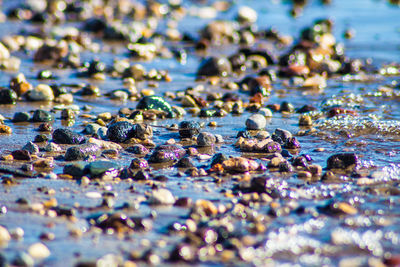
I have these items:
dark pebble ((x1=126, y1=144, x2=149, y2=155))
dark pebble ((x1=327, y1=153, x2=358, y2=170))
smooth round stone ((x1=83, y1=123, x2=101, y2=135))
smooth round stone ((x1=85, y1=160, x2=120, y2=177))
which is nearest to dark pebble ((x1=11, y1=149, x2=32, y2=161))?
smooth round stone ((x1=85, y1=160, x2=120, y2=177))

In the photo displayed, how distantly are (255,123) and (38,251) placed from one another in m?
3.31

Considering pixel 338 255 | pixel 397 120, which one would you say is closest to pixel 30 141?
pixel 338 255

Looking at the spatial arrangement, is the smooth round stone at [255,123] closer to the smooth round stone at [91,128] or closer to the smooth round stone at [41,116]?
the smooth round stone at [91,128]

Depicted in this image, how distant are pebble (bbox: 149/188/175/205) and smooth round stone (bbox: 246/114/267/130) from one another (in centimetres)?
225

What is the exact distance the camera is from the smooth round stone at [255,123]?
5949 mm

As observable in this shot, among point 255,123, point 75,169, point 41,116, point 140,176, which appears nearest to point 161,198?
point 140,176

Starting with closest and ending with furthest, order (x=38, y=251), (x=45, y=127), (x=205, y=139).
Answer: (x=38, y=251), (x=205, y=139), (x=45, y=127)

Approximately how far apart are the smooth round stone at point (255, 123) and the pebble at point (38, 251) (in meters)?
3.26

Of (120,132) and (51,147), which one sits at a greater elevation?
(120,132)

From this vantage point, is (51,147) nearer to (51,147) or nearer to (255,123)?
(51,147)

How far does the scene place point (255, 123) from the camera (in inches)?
234

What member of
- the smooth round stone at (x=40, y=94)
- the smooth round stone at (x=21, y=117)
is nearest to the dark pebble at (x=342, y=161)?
the smooth round stone at (x=21, y=117)

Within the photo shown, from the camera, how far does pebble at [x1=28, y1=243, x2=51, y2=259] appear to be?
303 centimetres

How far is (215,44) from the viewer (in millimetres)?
11273
